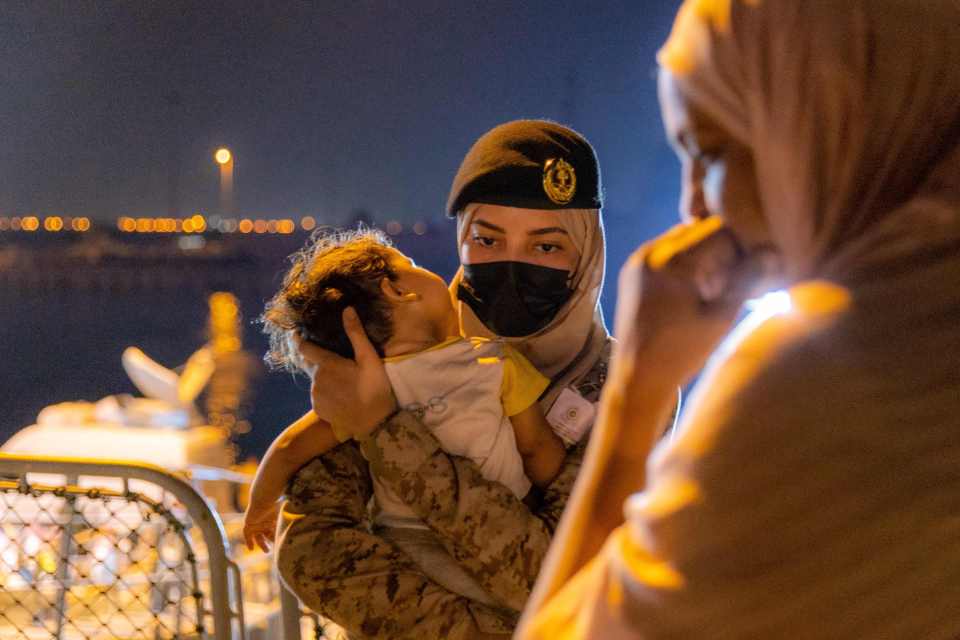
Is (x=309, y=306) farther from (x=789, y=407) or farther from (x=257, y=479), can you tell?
(x=789, y=407)

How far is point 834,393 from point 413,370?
94cm

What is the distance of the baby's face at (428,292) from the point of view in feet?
5.31

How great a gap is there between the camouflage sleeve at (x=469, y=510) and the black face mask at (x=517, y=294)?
33 cm

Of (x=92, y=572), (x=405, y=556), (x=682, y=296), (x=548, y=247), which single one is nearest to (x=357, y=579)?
(x=405, y=556)

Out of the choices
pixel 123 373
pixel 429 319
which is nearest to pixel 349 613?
pixel 429 319

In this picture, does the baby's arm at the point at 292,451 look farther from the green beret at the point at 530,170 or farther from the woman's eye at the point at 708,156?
the woman's eye at the point at 708,156

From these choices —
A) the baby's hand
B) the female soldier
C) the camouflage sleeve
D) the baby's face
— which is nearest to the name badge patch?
the female soldier

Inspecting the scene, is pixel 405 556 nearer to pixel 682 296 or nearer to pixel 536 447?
pixel 536 447

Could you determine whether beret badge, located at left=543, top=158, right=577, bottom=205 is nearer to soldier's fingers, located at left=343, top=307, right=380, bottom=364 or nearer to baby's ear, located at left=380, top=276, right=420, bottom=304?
baby's ear, located at left=380, top=276, right=420, bottom=304

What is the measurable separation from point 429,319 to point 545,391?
235 mm

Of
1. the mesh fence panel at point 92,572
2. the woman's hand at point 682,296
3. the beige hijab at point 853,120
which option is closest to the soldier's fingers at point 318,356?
the mesh fence panel at point 92,572

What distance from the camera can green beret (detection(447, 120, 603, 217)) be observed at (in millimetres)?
1682

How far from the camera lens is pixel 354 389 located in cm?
149

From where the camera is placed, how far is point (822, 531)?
67 centimetres
